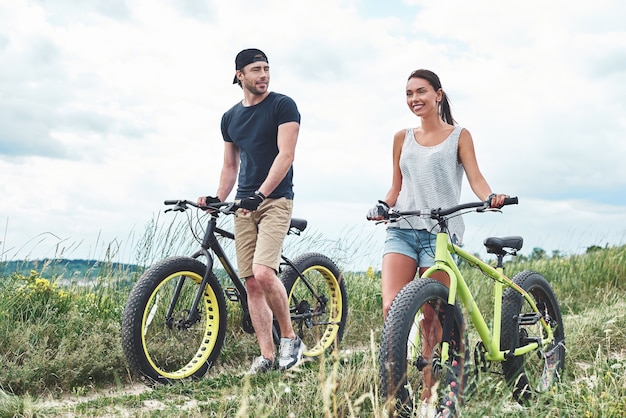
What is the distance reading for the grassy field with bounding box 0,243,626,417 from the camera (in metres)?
3.92

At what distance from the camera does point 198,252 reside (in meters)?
5.20

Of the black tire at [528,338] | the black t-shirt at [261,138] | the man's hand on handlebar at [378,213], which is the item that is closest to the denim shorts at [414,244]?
the man's hand on handlebar at [378,213]

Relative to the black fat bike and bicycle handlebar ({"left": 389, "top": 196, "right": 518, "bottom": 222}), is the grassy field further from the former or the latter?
bicycle handlebar ({"left": 389, "top": 196, "right": 518, "bottom": 222})

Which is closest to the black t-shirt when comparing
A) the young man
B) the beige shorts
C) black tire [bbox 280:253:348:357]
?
the young man

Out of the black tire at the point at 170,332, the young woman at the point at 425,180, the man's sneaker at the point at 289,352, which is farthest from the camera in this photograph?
the man's sneaker at the point at 289,352

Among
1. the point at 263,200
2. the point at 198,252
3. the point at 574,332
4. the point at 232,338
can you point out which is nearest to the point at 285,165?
the point at 263,200

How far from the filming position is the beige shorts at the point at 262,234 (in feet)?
16.9

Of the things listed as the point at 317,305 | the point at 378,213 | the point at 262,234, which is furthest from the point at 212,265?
the point at 378,213

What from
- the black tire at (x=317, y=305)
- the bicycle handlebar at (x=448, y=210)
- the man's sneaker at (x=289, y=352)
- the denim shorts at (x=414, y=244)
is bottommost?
the man's sneaker at (x=289, y=352)

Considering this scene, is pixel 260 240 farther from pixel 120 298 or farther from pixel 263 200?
pixel 120 298

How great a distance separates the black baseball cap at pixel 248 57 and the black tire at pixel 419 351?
248 cm

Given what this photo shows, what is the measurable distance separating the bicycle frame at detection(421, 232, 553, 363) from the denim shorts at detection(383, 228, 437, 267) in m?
0.22

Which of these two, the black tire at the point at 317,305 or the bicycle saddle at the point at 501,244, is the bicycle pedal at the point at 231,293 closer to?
the black tire at the point at 317,305

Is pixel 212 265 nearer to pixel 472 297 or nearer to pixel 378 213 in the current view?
pixel 378 213
